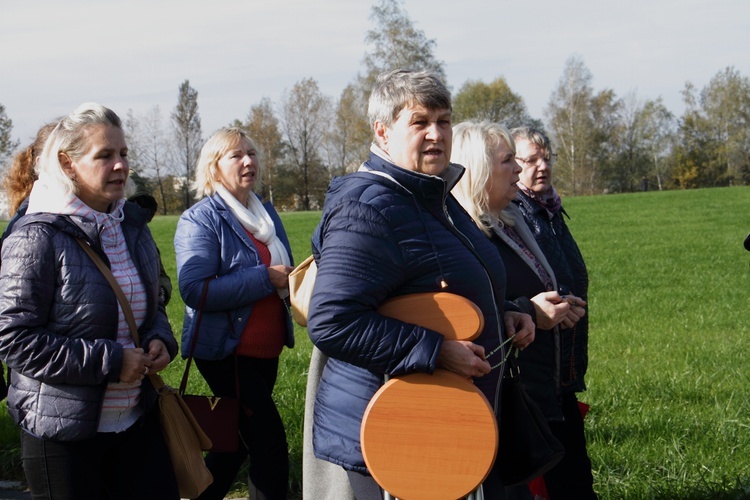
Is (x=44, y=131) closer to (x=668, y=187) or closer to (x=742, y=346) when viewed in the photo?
(x=742, y=346)

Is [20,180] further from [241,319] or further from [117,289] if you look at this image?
[117,289]

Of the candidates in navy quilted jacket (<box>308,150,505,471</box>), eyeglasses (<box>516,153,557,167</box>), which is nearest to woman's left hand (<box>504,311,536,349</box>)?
navy quilted jacket (<box>308,150,505,471</box>)

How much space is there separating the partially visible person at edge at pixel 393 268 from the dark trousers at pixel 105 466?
0.80 metres

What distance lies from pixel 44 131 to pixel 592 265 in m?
15.8

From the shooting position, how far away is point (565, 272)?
456 centimetres

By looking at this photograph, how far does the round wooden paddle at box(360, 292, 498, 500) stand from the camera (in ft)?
9.53

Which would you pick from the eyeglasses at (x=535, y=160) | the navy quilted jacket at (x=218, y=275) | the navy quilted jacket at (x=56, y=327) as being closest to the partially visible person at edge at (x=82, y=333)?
the navy quilted jacket at (x=56, y=327)

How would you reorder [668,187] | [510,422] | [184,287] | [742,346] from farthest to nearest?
[668,187] → [742,346] → [184,287] → [510,422]

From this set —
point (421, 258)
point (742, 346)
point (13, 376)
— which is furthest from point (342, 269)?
point (742, 346)

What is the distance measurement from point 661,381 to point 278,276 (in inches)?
140

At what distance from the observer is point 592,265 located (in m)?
19.0

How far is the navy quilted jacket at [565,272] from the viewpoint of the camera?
4.48 meters

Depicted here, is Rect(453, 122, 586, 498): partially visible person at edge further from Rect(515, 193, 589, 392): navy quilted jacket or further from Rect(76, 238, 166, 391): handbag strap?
Rect(76, 238, 166, 391): handbag strap

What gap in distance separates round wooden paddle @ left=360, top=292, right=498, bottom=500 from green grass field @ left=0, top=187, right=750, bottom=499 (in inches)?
88.2
